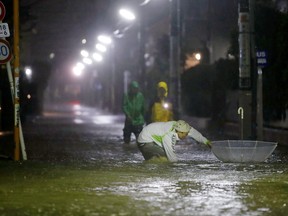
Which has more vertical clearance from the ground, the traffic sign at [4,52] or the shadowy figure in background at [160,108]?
the traffic sign at [4,52]

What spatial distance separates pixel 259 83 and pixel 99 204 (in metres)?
11.1

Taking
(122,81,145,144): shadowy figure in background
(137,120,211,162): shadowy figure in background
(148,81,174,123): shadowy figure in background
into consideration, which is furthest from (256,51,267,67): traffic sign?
(137,120,211,162): shadowy figure in background

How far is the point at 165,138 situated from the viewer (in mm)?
12344

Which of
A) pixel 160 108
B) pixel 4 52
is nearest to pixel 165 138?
pixel 4 52

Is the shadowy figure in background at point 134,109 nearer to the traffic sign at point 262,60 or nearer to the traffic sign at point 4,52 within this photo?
the traffic sign at point 262,60

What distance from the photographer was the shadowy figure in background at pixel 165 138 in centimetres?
1215

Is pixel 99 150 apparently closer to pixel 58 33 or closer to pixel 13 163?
pixel 13 163

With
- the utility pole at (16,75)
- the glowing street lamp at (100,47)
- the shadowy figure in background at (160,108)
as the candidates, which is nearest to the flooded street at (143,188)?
the utility pole at (16,75)

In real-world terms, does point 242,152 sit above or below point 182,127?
below

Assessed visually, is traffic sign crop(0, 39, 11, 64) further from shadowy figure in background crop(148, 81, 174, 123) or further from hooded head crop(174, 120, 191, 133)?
shadowy figure in background crop(148, 81, 174, 123)

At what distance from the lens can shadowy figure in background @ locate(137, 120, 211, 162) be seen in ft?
39.9

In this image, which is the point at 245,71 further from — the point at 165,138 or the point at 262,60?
the point at 165,138

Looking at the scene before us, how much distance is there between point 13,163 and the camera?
42.9 ft

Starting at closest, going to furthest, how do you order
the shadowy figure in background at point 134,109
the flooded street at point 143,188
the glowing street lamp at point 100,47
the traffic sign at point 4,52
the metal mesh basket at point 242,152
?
the flooded street at point 143,188 < the metal mesh basket at point 242,152 < the traffic sign at point 4,52 < the shadowy figure in background at point 134,109 < the glowing street lamp at point 100,47
